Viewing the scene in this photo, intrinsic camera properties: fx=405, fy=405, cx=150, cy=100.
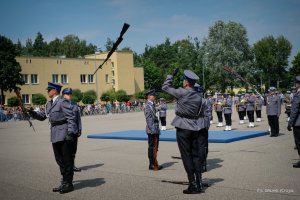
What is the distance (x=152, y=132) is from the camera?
397 inches

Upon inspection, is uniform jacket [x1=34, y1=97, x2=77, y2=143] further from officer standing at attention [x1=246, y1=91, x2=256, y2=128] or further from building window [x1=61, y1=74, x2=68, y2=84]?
building window [x1=61, y1=74, x2=68, y2=84]

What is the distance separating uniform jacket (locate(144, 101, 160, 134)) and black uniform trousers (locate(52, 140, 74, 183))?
2531mm

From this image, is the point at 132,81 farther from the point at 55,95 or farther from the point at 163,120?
the point at 55,95

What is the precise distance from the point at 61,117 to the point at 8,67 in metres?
50.0

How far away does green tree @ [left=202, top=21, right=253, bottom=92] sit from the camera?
71375mm

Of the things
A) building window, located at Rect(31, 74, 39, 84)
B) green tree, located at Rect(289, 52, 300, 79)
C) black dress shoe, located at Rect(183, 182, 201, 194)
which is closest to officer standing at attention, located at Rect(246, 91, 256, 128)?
black dress shoe, located at Rect(183, 182, 201, 194)

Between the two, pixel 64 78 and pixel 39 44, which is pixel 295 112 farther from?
pixel 39 44

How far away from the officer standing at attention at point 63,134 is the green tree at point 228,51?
63.7 meters

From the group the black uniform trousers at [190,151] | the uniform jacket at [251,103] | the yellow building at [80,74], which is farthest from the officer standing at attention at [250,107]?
the yellow building at [80,74]

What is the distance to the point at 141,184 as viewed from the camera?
27.2 feet

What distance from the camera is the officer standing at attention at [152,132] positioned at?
9977mm

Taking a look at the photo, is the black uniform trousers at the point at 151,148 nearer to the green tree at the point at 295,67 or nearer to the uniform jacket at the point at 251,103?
the uniform jacket at the point at 251,103

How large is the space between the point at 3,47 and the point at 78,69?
1480 centimetres

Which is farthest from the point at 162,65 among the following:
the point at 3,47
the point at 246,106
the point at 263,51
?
the point at 246,106
